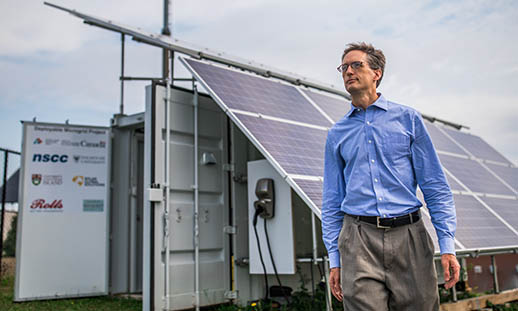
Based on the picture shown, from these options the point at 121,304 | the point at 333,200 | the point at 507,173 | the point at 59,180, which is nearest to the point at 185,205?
the point at 121,304

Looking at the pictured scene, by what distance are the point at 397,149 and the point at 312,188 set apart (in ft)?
7.23

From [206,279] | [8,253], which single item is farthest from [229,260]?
[8,253]

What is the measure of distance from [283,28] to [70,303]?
6.16 meters

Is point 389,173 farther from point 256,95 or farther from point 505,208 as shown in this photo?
point 505,208

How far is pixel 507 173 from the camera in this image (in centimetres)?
899

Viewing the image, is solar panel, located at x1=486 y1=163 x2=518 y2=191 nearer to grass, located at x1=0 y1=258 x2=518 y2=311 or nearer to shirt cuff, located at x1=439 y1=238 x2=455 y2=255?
grass, located at x1=0 y1=258 x2=518 y2=311

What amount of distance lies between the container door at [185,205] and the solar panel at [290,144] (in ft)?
3.52

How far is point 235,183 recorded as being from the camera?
6148 millimetres

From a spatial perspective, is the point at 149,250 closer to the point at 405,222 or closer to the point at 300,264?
the point at 300,264

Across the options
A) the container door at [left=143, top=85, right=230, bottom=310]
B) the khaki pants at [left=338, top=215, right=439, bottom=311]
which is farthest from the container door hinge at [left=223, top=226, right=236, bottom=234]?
the khaki pants at [left=338, top=215, right=439, bottom=311]

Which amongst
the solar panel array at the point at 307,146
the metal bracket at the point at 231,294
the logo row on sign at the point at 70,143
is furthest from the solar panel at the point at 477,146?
the logo row on sign at the point at 70,143

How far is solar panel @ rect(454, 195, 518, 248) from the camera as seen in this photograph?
4.94 metres

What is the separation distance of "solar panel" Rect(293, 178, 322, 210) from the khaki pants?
196 cm

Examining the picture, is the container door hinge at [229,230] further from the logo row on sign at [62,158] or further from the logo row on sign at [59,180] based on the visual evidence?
the logo row on sign at [62,158]
